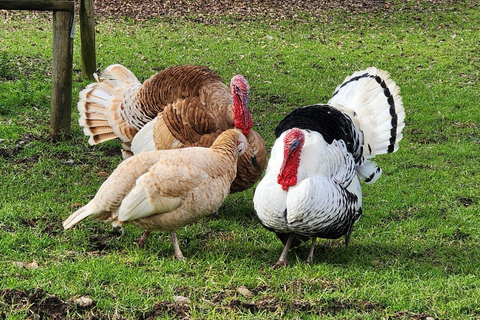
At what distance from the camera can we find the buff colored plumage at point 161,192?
4887mm

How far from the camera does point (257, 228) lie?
6070 millimetres

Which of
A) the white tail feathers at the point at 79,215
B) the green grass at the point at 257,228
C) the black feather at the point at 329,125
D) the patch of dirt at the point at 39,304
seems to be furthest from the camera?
the black feather at the point at 329,125

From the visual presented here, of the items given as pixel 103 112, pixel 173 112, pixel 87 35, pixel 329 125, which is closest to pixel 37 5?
pixel 103 112

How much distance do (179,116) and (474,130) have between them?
5276 mm

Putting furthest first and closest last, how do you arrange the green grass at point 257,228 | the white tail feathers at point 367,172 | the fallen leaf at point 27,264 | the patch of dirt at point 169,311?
the white tail feathers at point 367,172, the fallen leaf at point 27,264, the green grass at point 257,228, the patch of dirt at point 169,311

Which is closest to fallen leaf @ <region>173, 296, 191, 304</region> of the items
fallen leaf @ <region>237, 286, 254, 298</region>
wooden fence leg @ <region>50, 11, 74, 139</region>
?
fallen leaf @ <region>237, 286, 254, 298</region>

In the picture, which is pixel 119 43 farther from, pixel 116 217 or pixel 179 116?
pixel 116 217

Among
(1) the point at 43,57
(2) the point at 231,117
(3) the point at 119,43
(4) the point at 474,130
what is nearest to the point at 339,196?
(2) the point at 231,117

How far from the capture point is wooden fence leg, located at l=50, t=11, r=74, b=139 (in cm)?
744

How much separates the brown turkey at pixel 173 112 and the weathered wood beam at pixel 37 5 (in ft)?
3.28

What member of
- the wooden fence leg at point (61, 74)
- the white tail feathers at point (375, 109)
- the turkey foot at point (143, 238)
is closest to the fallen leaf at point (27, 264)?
the turkey foot at point (143, 238)

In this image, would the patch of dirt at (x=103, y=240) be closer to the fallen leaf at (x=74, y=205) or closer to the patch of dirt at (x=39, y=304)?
the fallen leaf at (x=74, y=205)

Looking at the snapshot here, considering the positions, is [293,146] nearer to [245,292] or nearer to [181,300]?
[245,292]

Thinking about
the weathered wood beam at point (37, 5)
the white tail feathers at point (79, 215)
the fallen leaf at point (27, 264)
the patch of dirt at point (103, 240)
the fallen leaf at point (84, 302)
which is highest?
the weathered wood beam at point (37, 5)
